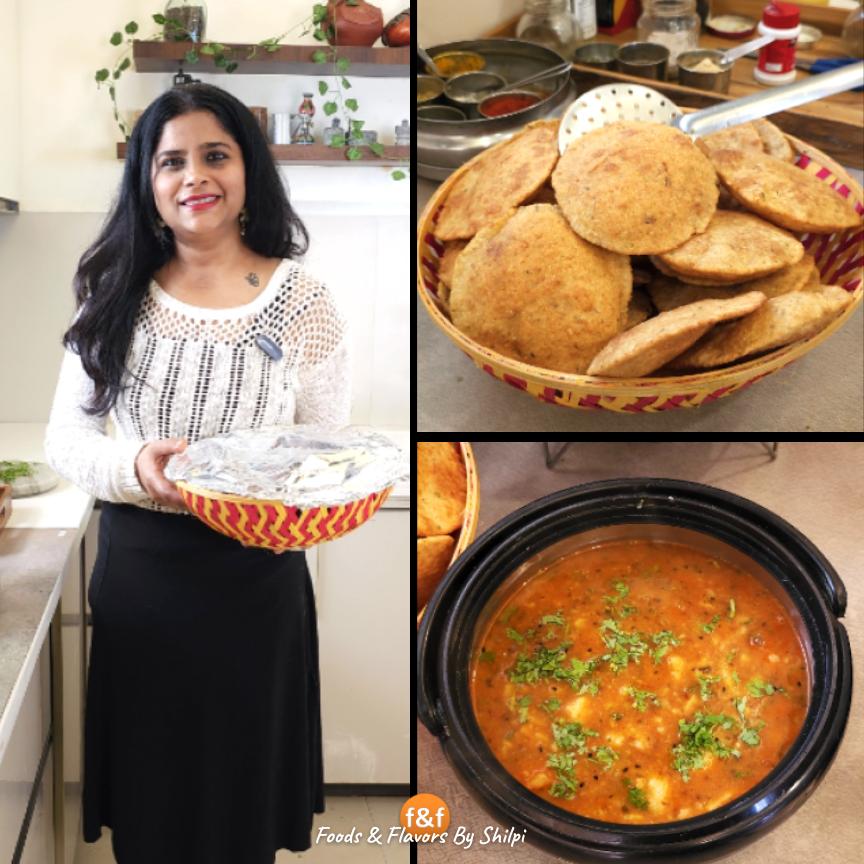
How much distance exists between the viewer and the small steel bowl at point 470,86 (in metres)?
1.54

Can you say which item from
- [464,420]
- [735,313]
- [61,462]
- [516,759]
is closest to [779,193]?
[735,313]

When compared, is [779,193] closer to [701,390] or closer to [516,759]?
[701,390]

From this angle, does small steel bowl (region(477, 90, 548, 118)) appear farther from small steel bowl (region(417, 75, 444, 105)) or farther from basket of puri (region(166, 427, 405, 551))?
basket of puri (region(166, 427, 405, 551))

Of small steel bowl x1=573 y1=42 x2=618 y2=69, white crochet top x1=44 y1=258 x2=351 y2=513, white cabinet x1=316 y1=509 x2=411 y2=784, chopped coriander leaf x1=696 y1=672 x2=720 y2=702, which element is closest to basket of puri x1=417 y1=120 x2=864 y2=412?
white crochet top x1=44 y1=258 x2=351 y2=513

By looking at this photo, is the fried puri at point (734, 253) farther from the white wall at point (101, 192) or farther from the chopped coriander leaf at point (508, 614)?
the white wall at point (101, 192)

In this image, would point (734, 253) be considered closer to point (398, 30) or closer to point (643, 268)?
point (643, 268)

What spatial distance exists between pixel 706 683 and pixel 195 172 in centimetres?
84

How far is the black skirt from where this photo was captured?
4.78ft

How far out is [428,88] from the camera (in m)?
1.54

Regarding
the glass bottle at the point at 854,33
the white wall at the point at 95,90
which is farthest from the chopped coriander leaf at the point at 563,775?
the glass bottle at the point at 854,33

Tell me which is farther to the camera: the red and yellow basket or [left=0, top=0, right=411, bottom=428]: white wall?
[left=0, top=0, right=411, bottom=428]: white wall

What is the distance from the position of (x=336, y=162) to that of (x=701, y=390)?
2.27 feet

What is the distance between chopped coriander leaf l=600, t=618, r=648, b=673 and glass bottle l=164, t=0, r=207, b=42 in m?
0.91

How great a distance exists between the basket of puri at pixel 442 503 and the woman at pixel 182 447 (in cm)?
16
